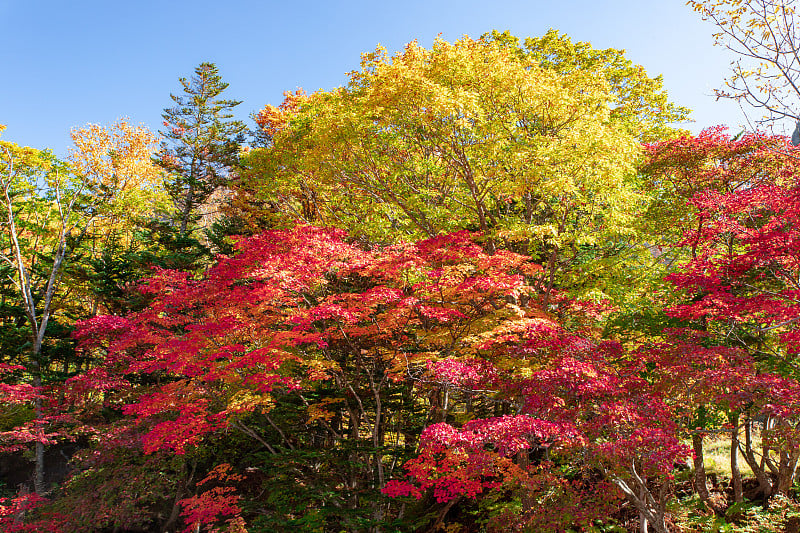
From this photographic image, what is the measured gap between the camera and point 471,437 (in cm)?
593

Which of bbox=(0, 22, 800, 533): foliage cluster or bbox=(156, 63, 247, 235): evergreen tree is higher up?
bbox=(156, 63, 247, 235): evergreen tree

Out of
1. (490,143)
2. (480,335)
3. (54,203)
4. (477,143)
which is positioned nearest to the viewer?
(480,335)

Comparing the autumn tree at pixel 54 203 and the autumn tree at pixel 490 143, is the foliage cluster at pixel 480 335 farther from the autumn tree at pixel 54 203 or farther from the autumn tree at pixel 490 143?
the autumn tree at pixel 54 203

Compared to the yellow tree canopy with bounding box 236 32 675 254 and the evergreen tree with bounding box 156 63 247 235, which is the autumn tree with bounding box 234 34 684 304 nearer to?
the yellow tree canopy with bounding box 236 32 675 254

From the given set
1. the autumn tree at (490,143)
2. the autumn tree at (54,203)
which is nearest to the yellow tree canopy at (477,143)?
the autumn tree at (490,143)

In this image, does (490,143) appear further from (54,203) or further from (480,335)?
(54,203)

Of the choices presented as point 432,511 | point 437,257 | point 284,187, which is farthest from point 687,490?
point 284,187

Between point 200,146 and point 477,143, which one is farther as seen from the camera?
point 200,146

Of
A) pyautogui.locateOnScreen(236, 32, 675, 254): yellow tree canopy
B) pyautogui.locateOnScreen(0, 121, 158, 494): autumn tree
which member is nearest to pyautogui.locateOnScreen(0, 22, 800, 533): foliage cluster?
pyautogui.locateOnScreen(236, 32, 675, 254): yellow tree canopy

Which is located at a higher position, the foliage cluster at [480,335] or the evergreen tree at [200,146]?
the evergreen tree at [200,146]

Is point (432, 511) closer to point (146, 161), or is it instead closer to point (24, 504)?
point (24, 504)

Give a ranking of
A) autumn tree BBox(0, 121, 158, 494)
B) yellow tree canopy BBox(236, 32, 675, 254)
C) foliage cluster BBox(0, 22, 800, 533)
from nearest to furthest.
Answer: foliage cluster BBox(0, 22, 800, 533) < yellow tree canopy BBox(236, 32, 675, 254) < autumn tree BBox(0, 121, 158, 494)

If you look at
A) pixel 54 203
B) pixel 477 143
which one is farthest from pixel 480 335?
pixel 54 203

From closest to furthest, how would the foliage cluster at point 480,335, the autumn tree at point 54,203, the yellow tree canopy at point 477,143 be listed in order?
1. the foliage cluster at point 480,335
2. the yellow tree canopy at point 477,143
3. the autumn tree at point 54,203
